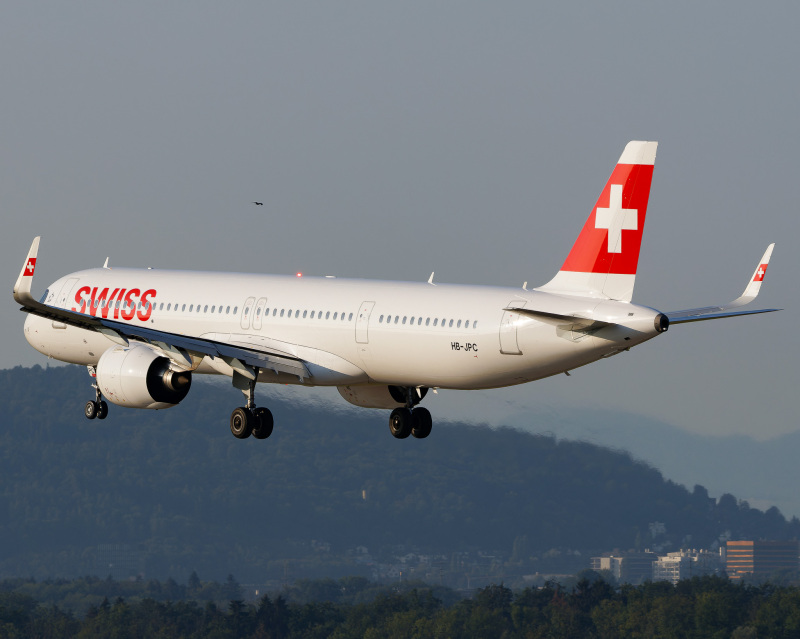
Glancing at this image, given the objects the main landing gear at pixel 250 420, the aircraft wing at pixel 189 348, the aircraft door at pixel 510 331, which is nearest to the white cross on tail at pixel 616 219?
the aircraft door at pixel 510 331

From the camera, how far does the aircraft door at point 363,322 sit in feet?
176

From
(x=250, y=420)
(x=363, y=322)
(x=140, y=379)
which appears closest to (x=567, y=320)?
(x=363, y=322)

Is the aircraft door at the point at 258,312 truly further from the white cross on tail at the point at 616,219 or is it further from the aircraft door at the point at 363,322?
the white cross on tail at the point at 616,219

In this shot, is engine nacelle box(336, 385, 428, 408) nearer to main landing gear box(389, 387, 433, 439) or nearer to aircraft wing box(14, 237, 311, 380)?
main landing gear box(389, 387, 433, 439)

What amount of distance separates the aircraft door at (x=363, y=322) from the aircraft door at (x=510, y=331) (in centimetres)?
594

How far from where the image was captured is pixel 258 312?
56719 mm

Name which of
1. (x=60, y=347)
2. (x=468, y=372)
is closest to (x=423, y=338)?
(x=468, y=372)

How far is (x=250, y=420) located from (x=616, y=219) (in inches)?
618

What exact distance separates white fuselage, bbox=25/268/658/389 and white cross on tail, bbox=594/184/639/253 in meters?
2.17

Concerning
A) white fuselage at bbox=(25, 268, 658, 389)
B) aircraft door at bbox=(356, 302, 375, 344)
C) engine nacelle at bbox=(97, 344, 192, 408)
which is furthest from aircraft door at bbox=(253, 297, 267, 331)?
aircraft door at bbox=(356, 302, 375, 344)

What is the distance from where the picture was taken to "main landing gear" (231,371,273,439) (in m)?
54.8

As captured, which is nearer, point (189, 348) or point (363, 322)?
point (189, 348)

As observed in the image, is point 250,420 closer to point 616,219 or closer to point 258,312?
point 258,312

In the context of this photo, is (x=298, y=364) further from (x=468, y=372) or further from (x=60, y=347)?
(x=60, y=347)
